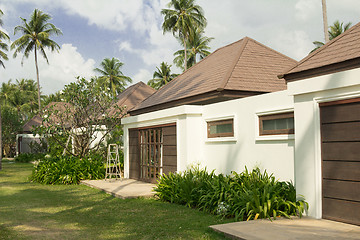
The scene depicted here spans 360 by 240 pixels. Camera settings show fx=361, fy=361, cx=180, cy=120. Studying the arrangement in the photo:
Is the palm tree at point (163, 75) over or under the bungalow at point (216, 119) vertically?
over

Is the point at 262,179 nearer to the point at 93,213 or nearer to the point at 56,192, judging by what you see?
the point at 93,213

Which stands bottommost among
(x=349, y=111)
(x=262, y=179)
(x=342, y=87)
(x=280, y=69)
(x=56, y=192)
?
(x=56, y=192)

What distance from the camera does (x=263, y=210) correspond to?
6.50 meters

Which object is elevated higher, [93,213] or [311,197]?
[311,197]

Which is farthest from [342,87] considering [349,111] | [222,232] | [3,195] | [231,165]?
[3,195]

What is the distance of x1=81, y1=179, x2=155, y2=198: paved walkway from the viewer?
10.1m

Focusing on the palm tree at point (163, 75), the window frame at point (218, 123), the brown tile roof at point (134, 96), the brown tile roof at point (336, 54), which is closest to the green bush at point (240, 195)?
the window frame at point (218, 123)

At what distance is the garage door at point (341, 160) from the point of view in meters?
5.81

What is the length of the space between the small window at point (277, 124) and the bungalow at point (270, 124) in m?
0.02

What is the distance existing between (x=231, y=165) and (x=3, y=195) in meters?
7.24

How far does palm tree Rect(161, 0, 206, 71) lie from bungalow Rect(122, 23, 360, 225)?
19.8 metres

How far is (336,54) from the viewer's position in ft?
21.8

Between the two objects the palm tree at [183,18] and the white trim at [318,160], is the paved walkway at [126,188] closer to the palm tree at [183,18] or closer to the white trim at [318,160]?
the white trim at [318,160]

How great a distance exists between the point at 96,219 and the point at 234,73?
656 centimetres
